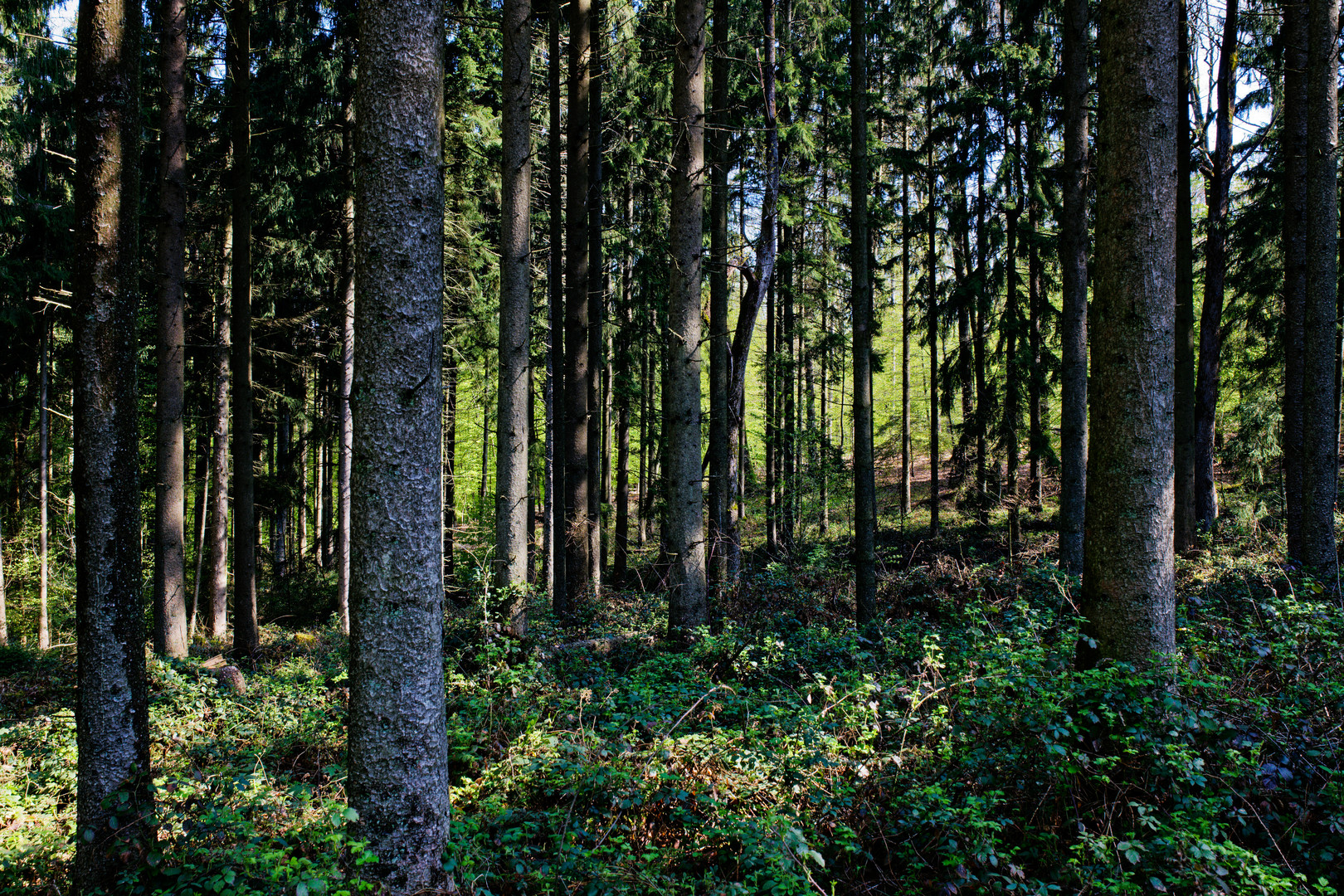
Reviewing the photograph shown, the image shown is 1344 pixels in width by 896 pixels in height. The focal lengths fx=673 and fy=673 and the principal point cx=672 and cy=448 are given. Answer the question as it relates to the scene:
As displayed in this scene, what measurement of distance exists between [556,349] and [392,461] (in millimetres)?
10439

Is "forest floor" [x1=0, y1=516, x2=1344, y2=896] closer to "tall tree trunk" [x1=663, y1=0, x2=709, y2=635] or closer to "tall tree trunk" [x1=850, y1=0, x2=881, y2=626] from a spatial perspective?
"tall tree trunk" [x1=663, y1=0, x2=709, y2=635]

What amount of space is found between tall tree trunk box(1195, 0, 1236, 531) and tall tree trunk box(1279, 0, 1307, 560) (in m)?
3.22

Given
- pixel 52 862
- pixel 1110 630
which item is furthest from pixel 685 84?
pixel 52 862

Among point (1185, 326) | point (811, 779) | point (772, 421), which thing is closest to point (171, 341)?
point (811, 779)

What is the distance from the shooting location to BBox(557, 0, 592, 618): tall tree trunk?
11172 mm

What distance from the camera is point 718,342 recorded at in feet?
37.3

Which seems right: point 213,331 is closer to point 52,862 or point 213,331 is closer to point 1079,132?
point 52,862

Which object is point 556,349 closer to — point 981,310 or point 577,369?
point 577,369

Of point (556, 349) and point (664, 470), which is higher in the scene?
point (556, 349)

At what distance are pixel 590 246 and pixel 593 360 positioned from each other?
2.21 meters

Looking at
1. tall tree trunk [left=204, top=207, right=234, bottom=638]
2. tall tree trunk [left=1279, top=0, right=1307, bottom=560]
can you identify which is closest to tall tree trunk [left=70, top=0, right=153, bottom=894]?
tall tree trunk [left=204, top=207, right=234, bottom=638]

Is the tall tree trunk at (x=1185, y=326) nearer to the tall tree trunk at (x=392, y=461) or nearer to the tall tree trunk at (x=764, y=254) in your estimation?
the tall tree trunk at (x=764, y=254)

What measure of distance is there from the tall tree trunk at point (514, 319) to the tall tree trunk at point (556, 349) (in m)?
2.98

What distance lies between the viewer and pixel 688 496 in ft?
25.4
